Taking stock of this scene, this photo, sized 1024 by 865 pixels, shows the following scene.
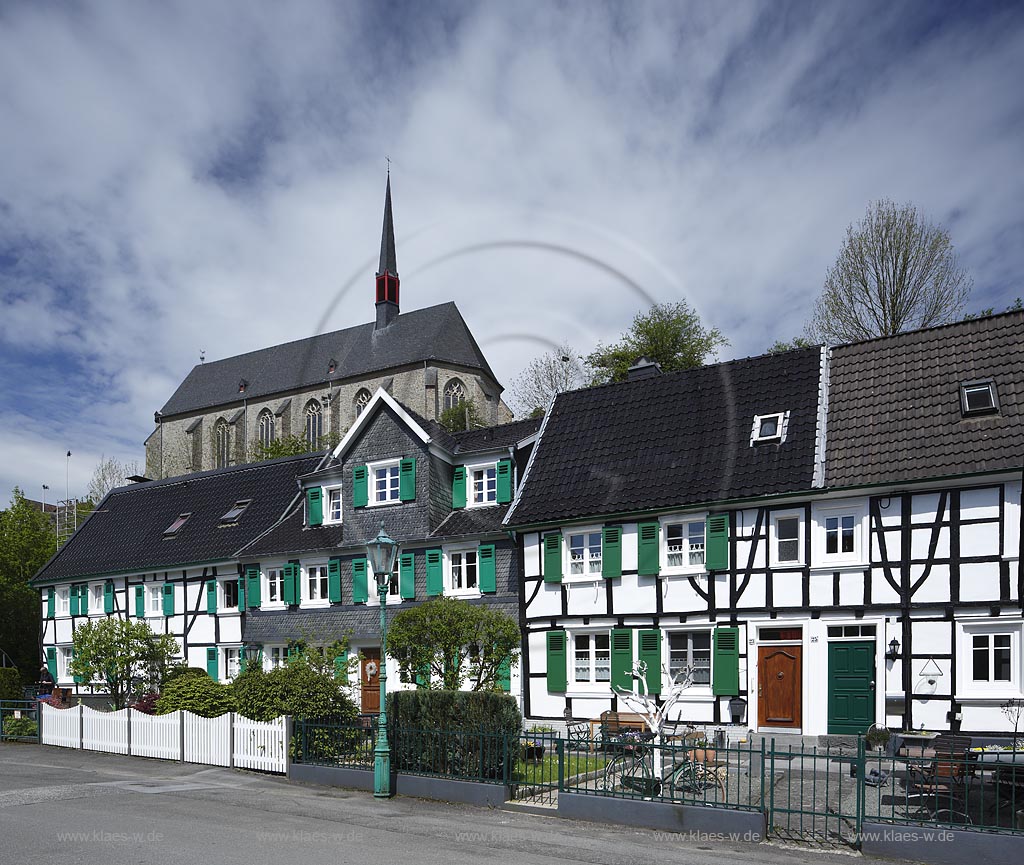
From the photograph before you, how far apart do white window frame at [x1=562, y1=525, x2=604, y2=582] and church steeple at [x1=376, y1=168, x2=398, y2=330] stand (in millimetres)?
57273

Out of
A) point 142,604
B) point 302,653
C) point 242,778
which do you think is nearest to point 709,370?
point 302,653

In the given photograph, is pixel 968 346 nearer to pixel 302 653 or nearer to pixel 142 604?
pixel 302 653

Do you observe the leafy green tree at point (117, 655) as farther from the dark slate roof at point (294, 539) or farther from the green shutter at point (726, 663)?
the green shutter at point (726, 663)

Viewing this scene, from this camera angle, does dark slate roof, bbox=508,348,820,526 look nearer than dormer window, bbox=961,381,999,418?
No

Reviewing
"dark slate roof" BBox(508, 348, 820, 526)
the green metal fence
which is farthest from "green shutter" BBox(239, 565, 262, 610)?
"dark slate roof" BBox(508, 348, 820, 526)

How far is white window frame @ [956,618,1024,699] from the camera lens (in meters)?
18.3

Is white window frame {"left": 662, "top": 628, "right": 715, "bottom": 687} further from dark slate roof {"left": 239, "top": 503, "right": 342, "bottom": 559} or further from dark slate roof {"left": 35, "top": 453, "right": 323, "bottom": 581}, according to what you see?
dark slate roof {"left": 35, "top": 453, "right": 323, "bottom": 581}

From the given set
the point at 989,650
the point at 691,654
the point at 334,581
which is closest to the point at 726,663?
the point at 691,654

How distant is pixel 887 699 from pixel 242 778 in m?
12.5

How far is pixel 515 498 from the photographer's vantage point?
25844mm

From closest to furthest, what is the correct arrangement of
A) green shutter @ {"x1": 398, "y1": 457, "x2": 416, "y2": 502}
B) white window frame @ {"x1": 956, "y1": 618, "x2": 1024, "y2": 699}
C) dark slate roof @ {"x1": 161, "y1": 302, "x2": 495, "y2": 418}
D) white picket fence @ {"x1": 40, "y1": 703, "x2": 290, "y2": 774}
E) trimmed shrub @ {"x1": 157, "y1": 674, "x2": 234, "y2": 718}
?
white window frame @ {"x1": 956, "y1": 618, "x2": 1024, "y2": 699} → white picket fence @ {"x1": 40, "y1": 703, "x2": 290, "y2": 774} → trimmed shrub @ {"x1": 157, "y1": 674, "x2": 234, "y2": 718} → green shutter @ {"x1": 398, "y1": 457, "x2": 416, "y2": 502} → dark slate roof @ {"x1": 161, "y1": 302, "x2": 495, "y2": 418}

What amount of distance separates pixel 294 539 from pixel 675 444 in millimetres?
13175

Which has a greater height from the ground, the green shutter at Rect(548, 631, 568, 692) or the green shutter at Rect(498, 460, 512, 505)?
the green shutter at Rect(498, 460, 512, 505)

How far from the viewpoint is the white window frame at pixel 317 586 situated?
29891mm
